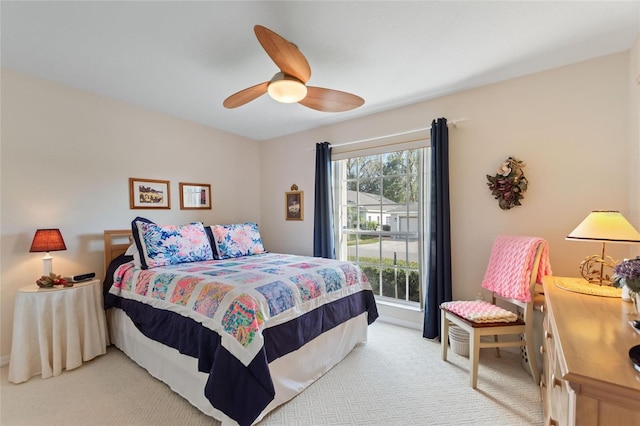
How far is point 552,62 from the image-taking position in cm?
221

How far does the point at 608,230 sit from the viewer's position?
1.63 meters

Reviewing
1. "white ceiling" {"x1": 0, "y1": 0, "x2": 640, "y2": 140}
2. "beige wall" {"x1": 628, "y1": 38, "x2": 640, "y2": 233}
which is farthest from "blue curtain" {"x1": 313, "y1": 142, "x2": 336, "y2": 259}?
"beige wall" {"x1": 628, "y1": 38, "x2": 640, "y2": 233}

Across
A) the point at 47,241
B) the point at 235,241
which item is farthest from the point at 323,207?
the point at 47,241

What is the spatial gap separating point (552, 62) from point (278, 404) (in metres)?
3.30

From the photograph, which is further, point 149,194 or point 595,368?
point 149,194

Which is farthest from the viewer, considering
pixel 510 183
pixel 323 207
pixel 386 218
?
pixel 323 207

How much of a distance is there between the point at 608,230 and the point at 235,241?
3.15 meters

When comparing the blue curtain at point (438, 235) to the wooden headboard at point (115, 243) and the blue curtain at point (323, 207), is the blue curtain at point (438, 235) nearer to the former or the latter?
the blue curtain at point (323, 207)

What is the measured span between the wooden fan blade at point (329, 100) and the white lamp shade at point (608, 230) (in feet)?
5.54

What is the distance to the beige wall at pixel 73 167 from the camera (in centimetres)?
232

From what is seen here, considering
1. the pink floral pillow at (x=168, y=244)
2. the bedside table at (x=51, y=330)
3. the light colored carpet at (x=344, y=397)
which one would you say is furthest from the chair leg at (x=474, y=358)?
the bedside table at (x=51, y=330)

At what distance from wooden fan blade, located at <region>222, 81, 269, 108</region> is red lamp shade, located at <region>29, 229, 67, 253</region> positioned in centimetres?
184

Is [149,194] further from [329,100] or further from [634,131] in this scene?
[634,131]

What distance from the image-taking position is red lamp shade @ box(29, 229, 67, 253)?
2250 millimetres
